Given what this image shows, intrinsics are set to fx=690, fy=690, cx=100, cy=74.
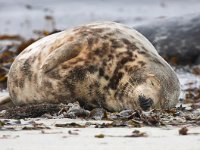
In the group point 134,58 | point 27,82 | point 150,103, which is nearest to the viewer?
point 150,103

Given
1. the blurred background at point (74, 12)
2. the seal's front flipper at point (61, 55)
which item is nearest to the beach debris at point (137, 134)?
the seal's front flipper at point (61, 55)

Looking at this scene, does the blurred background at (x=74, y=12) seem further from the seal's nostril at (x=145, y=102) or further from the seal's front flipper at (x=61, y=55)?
the seal's nostril at (x=145, y=102)

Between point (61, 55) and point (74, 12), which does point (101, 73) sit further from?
point (74, 12)

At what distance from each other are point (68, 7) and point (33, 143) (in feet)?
41.3

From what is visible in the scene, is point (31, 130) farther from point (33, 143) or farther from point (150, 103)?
point (150, 103)

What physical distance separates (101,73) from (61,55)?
1.18 feet

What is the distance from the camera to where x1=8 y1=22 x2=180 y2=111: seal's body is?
16.2 feet

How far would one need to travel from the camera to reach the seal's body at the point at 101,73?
16.2ft

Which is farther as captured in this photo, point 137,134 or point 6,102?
point 6,102

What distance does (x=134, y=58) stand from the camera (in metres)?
5.16

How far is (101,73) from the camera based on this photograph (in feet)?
16.7

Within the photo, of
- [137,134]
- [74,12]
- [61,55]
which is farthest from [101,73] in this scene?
[74,12]

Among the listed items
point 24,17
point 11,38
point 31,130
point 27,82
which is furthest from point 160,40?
point 31,130

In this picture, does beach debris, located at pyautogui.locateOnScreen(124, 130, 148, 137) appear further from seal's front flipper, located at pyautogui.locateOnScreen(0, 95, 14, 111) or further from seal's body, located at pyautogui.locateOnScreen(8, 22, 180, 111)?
seal's front flipper, located at pyautogui.locateOnScreen(0, 95, 14, 111)
